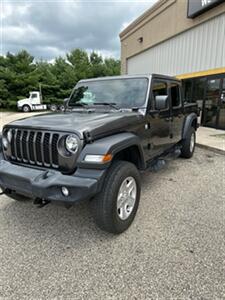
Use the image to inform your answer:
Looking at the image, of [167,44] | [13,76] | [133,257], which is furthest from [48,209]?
[13,76]

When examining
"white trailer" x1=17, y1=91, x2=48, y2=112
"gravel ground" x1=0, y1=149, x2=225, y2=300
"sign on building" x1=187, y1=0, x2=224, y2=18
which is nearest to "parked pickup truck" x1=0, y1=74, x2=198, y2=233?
"gravel ground" x1=0, y1=149, x2=225, y2=300

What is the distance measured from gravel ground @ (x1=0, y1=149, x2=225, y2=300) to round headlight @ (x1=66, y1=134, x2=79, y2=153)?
1.08 m

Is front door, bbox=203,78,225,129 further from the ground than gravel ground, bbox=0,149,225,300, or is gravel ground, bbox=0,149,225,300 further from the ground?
front door, bbox=203,78,225,129

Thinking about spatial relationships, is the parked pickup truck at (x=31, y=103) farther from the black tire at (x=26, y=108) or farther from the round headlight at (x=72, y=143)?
the round headlight at (x=72, y=143)

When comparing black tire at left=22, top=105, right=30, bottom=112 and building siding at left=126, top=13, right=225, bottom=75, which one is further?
black tire at left=22, top=105, right=30, bottom=112

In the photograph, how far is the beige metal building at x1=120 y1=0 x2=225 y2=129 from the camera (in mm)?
8961

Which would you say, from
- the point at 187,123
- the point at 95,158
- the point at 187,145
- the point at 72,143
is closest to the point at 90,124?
the point at 72,143

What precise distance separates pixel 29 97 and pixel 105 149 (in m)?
27.7

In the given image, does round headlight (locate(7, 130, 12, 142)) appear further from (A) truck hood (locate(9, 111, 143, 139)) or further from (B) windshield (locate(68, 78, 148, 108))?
(B) windshield (locate(68, 78, 148, 108))

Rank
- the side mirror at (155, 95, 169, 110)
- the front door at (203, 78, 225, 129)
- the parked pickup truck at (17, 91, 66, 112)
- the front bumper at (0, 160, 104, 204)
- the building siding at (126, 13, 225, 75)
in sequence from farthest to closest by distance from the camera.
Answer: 1. the parked pickup truck at (17, 91, 66, 112)
2. the front door at (203, 78, 225, 129)
3. the building siding at (126, 13, 225, 75)
4. the side mirror at (155, 95, 169, 110)
5. the front bumper at (0, 160, 104, 204)

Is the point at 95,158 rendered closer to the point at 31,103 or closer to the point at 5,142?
the point at 5,142

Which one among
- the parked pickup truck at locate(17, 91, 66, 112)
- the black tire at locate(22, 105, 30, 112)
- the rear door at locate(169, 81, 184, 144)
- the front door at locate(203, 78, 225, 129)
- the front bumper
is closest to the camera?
the front bumper

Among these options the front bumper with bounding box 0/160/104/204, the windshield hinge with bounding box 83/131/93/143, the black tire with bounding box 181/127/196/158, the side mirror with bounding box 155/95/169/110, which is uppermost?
the side mirror with bounding box 155/95/169/110

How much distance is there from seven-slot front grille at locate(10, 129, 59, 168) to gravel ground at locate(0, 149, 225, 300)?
900 mm
